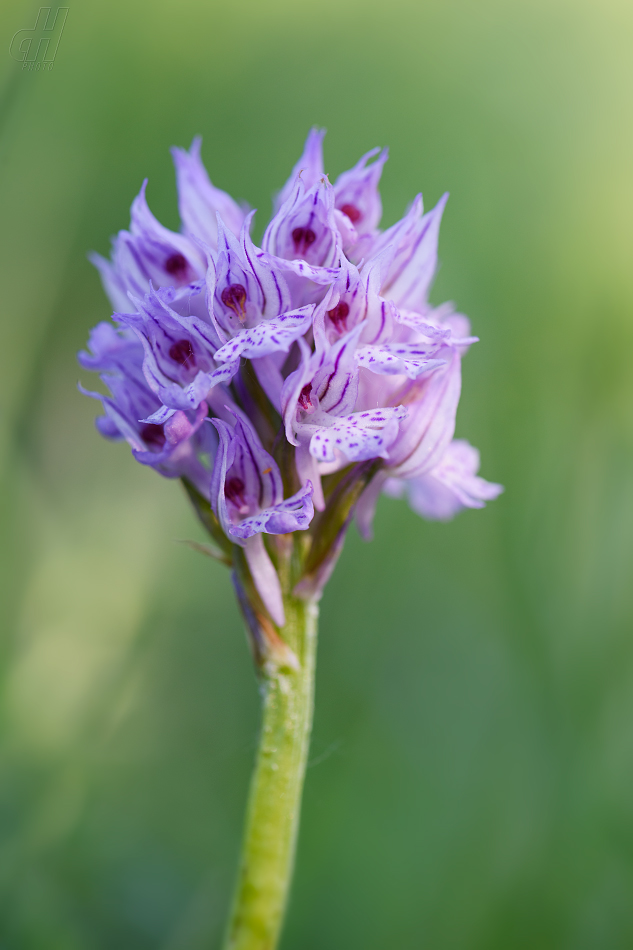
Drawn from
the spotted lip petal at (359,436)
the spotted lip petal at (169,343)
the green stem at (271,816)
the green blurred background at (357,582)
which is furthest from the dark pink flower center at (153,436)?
the green blurred background at (357,582)

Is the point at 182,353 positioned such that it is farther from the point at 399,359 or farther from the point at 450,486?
the point at 450,486

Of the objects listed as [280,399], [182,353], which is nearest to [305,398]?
[280,399]

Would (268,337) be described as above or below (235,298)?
below

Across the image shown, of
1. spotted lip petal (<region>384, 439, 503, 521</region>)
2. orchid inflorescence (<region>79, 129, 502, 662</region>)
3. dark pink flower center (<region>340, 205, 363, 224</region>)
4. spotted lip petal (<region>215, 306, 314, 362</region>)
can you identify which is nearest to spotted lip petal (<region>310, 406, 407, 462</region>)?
orchid inflorescence (<region>79, 129, 502, 662</region>)

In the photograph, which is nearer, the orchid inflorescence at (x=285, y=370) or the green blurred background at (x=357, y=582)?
the orchid inflorescence at (x=285, y=370)

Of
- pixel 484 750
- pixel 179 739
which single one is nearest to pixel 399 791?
pixel 484 750

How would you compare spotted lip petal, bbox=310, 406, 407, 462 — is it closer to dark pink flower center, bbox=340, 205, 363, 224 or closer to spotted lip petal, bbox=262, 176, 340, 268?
spotted lip petal, bbox=262, 176, 340, 268
